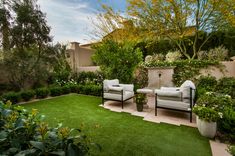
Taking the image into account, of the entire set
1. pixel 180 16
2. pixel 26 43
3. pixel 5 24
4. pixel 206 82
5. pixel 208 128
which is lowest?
pixel 208 128

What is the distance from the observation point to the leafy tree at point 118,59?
253 inches

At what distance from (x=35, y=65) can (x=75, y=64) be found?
141 inches

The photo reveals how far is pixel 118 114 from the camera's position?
13.5ft

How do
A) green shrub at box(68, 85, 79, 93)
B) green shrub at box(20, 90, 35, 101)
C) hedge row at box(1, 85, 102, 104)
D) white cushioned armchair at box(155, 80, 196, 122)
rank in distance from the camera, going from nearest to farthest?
white cushioned armchair at box(155, 80, 196, 122) → hedge row at box(1, 85, 102, 104) → green shrub at box(20, 90, 35, 101) → green shrub at box(68, 85, 79, 93)

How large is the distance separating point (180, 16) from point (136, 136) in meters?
6.67

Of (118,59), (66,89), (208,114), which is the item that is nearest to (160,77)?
(118,59)

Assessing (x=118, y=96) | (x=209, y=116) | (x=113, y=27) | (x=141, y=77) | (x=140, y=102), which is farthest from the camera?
(x=113, y=27)

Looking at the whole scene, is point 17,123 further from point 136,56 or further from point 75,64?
point 75,64

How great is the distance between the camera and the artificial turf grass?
2.31 meters

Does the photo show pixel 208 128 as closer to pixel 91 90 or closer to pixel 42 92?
pixel 91 90

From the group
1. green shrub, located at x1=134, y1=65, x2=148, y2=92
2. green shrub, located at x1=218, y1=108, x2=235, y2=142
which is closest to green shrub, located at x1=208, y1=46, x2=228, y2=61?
green shrub, located at x1=134, y1=65, x2=148, y2=92

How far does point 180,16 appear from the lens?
6.98 metres

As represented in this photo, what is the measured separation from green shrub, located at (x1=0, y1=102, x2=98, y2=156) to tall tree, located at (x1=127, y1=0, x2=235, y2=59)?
25.0 ft

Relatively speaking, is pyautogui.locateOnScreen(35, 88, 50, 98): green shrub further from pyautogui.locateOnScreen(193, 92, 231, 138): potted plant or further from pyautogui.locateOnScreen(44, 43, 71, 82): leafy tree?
pyautogui.locateOnScreen(193, 92, 231, 138): potted plant
